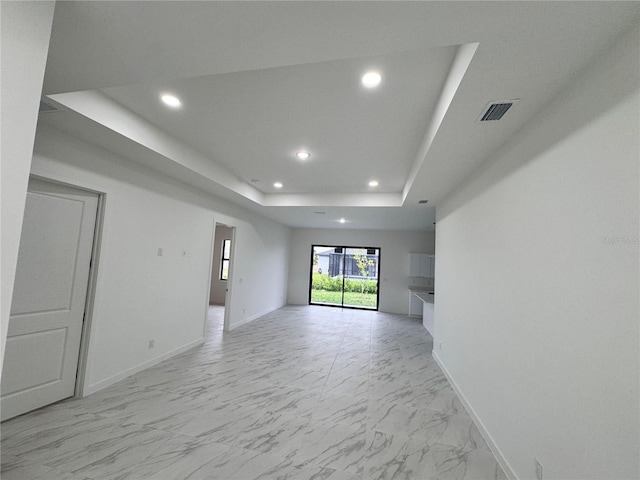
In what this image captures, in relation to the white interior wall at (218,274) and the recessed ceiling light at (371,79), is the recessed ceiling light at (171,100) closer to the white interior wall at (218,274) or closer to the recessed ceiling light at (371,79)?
the recessed ceiling light at (371,79)

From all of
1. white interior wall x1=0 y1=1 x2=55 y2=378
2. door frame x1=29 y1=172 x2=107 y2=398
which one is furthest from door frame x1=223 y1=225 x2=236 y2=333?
white interior wall x1=0 y1=1 x2=55 y2=378

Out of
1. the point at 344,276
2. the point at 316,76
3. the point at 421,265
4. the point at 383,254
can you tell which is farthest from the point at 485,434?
the point at 344,276

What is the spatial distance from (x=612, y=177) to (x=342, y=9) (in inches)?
54.2

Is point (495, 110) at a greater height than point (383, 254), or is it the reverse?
point (495, 110)

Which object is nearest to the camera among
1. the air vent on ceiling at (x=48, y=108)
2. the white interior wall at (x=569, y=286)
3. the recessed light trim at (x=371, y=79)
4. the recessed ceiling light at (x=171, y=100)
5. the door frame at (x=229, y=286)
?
the white interior wall at (x=569, y=286)

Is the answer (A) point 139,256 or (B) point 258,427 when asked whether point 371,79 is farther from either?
(A) point 139,256

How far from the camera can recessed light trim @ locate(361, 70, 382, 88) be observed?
182 cm

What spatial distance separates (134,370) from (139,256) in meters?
1.41

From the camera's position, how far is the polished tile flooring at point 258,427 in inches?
75.0

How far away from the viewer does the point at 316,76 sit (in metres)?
1.87

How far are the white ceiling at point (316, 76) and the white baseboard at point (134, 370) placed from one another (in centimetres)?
250

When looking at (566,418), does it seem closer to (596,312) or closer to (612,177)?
(596,312)

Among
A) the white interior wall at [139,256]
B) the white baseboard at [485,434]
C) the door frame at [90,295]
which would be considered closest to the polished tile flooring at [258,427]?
the white baseboard at [485,434]

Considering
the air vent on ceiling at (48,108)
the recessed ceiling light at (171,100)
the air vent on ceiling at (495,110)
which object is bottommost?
the air vent on ceiling at (495,110)
